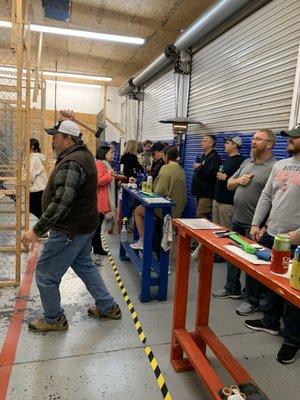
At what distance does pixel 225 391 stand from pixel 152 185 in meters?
2.91

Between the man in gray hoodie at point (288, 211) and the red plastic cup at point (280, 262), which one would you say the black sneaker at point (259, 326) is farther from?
the red plastic cup at point (280, 262)

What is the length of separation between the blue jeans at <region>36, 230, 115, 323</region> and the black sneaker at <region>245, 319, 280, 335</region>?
1.51 metres

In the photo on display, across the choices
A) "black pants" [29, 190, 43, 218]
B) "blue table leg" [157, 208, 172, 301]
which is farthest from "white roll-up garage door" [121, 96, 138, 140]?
"blue table leg" [157, 208, 172, 301]

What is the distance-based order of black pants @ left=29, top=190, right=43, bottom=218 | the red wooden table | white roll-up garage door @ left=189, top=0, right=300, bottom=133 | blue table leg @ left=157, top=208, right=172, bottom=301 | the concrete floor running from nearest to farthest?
the red wooden table, the concrete floor, blue table leg @ left=157, top=208, right=172, bottom=301, white roll-up garage door @ left=189, top=0, right=300, bottom=133, black pants @ left=29, top=190, right=43, bottom=218

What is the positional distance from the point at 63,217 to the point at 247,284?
2026 millimetres

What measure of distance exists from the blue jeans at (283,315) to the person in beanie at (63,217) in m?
1.60

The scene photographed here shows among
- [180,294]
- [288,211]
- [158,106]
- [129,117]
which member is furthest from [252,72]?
[129,117]

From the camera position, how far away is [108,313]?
308 cm

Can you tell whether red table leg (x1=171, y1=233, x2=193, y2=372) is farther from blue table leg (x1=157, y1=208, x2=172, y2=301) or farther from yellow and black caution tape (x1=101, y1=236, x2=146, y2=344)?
blue table leg (x1=157, y1=208, x2=172, y2=301)

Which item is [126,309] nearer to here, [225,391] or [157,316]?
[157,316]

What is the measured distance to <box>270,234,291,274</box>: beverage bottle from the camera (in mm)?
1507

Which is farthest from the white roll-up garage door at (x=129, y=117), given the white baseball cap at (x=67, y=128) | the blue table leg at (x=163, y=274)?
the white baseball cap at (x=67, y=128)

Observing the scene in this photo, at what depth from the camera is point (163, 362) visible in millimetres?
2496

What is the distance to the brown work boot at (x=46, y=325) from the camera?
9.27 ft
